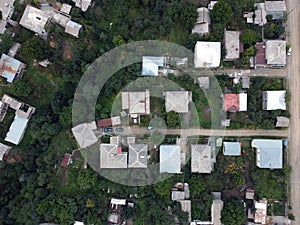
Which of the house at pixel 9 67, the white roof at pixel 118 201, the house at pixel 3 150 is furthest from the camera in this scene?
the house at pixel 3 150

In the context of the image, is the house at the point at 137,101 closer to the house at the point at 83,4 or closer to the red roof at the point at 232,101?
the red roof at the point at 232,101

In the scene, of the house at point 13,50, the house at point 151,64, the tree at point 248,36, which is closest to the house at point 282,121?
the tree at point 248,36

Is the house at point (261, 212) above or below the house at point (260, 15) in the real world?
below

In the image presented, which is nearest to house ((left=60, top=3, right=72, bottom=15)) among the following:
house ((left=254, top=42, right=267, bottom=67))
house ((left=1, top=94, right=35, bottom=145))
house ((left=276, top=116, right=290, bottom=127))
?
house ((left=1, top=94, right=35, bottom=145))

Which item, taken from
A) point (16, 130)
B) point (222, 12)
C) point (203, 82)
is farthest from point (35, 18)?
point (222, 12)

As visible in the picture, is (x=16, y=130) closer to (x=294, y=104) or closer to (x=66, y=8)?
(x=66, y=8)

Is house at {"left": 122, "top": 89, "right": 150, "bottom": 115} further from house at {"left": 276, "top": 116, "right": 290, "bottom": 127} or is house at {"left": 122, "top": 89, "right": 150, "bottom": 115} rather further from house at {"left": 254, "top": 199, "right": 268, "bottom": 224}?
house at {"left": 254, "top": 199, "right": 268, "bottom": 224}

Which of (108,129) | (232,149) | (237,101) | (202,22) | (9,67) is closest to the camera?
(232,149)
